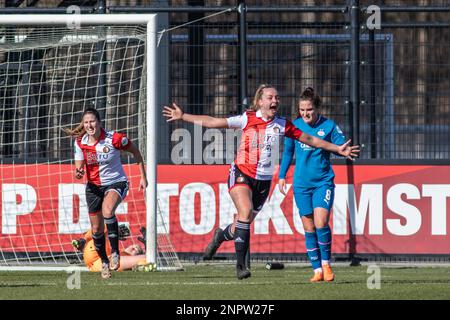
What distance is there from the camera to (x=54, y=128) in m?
16.9

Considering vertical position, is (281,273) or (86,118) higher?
(86,118)

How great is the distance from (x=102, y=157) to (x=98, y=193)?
40 cm

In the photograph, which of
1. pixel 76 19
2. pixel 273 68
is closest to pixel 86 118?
pixel 76 19

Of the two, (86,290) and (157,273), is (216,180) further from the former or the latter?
(86,290)

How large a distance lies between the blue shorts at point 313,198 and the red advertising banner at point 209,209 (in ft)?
11.2

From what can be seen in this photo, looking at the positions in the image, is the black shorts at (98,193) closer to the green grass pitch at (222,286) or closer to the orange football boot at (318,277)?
the green grass pitch at (222,286)

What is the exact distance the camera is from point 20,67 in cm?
1703

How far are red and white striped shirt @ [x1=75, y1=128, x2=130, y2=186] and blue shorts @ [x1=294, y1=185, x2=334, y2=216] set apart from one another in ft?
6.89

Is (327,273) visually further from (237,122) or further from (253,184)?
(237,122)

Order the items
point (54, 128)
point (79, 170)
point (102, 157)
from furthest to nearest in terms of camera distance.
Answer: point (54, 128) < point (102, 157) < point (79, 170)

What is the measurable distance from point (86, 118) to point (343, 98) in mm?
4482

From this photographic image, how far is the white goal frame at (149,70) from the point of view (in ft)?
49.3

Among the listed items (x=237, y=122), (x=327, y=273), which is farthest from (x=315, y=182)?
(x=237, y=122)

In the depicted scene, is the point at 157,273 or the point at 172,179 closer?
the point at 157,273
